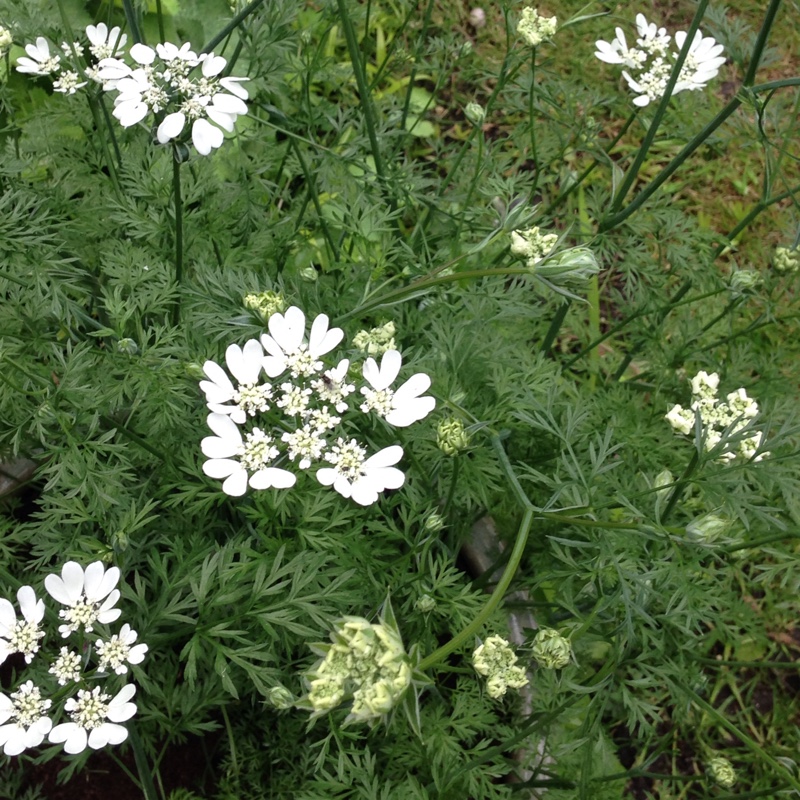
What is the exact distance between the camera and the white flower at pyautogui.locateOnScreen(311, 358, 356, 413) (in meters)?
1.44

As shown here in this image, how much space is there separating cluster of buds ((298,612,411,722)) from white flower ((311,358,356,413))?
432 mm

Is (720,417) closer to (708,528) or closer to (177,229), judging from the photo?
(708,528)

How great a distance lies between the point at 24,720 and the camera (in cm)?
134

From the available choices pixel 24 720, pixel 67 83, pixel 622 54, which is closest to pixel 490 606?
pixel 24 720

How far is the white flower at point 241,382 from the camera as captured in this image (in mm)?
1373

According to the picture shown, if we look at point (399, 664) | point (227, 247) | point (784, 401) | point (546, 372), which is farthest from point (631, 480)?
point (227, 247)

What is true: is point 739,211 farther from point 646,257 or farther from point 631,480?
point 631,480

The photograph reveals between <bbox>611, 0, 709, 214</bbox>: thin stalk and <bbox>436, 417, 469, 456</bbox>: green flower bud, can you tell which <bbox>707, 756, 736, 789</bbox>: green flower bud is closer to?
<bbox>436, 417, 469, 456</bbox>: green flower bud

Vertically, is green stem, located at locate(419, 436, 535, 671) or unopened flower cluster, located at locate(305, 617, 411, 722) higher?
unopened flower cluster, located at locate(305, 617, 411, 722)

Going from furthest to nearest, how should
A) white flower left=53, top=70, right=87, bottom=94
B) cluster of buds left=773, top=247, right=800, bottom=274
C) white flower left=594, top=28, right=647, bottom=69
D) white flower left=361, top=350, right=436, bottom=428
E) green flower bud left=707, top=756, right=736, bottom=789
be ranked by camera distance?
1. white flower left=594, top=28, right=647, bottom=69
2. cluster of buds left=773, top=247, right=800, bottom=274
3. white flower left=53, top=70, right=87, bottom=94
4. green flower bud left=707, top=756, right=736, bottom=789
5. white flower left=361, top=350, right=436, bottom=428

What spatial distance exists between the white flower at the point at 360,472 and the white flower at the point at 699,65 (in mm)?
1329

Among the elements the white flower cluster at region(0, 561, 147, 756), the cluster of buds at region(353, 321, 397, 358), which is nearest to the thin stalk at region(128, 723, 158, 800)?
the white flower cluster at region(0, 561, 147, 756)

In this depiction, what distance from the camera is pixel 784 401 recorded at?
2.16 metres

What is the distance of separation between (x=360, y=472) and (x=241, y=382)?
27cm
